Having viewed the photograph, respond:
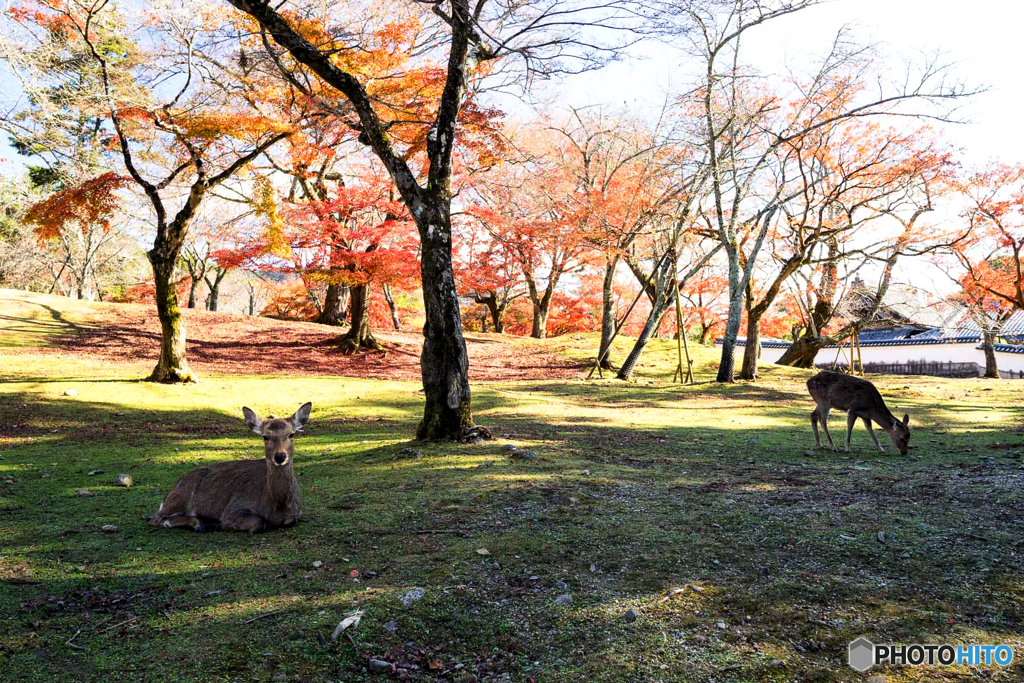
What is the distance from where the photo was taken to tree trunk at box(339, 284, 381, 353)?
77.2 ft

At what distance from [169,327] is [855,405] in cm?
1258

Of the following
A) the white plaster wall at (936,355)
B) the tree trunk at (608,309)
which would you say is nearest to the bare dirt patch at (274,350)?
the tree trunk at (608,309)

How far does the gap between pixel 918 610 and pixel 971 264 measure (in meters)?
26.7

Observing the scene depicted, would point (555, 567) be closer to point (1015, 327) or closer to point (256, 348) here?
point (256, 348)

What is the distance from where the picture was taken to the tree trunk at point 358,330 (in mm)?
23531

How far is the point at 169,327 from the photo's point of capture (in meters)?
13.3

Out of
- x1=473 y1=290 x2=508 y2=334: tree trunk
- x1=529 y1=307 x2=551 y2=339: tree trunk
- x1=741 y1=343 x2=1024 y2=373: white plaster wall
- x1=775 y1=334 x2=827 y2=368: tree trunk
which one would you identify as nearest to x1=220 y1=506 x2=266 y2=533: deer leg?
x1=775 y1=334 x2=827 y2=368: tree trunk

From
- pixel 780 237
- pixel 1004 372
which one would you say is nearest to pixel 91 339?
pixel 780 237

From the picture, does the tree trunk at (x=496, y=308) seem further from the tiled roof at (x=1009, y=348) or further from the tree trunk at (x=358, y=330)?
the tiled roof at (x=1009, y=348)

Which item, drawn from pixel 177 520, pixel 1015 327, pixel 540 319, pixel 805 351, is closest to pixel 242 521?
pixel 177 520

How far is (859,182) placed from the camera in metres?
21.3

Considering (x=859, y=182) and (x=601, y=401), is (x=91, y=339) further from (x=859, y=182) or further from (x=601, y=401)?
(x=859, y=182)

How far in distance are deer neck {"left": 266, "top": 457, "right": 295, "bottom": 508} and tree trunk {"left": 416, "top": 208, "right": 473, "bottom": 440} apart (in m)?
3.25

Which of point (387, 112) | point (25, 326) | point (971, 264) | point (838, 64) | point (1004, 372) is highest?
point (838, 64)
